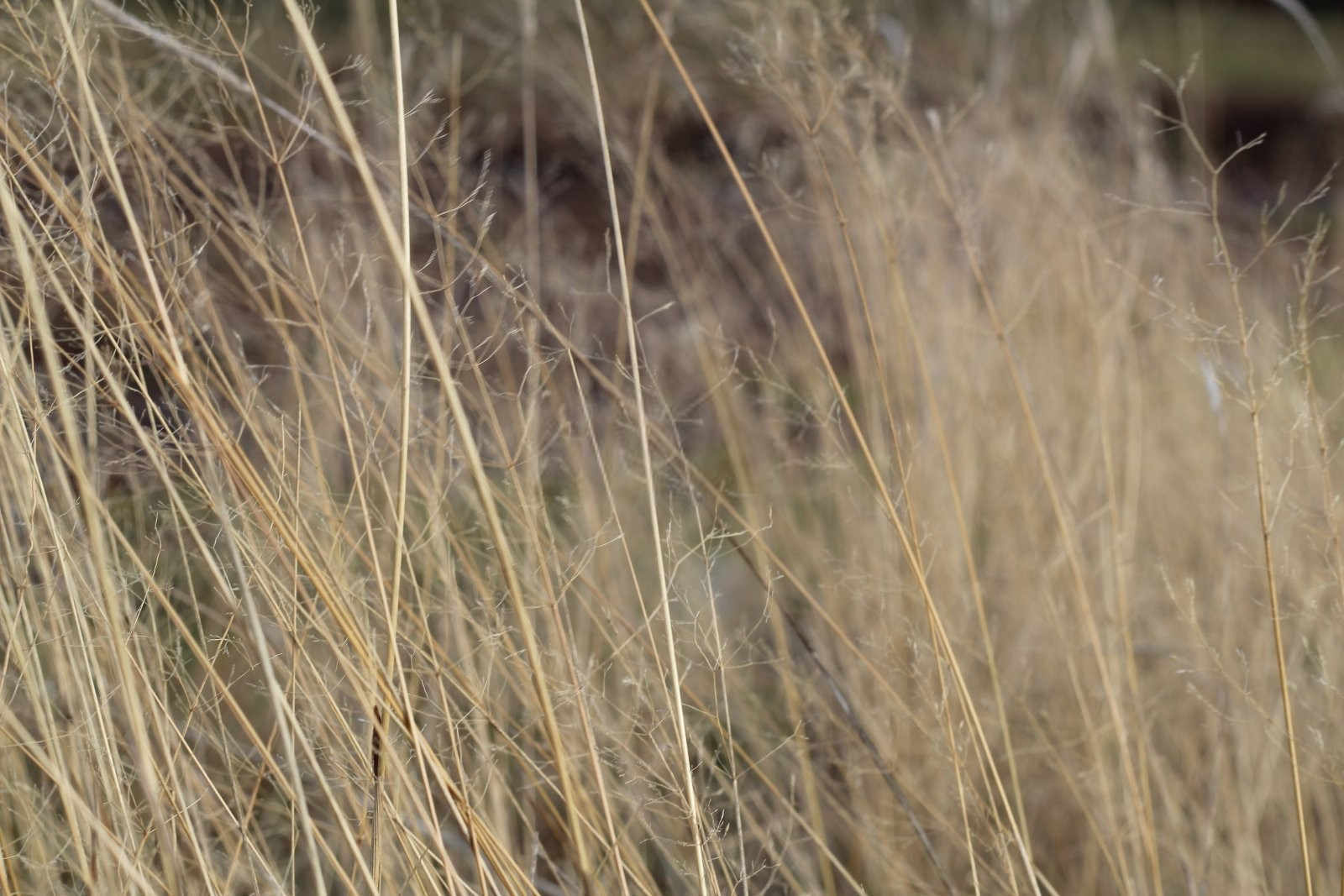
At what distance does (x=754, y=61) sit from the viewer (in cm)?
88

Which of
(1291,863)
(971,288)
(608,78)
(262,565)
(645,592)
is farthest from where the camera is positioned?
(608,78)

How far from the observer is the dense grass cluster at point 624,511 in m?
0.63

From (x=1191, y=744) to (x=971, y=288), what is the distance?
102 centimetres

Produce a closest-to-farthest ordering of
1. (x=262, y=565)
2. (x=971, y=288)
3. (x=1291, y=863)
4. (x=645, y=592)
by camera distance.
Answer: (x=262, y=565)
(x=1291, y=863)
(x=645, y=592)
(x=971, y=288)

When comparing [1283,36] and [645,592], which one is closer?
[645,592]

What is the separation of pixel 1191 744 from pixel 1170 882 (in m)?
0.16

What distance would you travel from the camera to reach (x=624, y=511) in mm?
1536

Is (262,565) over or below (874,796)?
over

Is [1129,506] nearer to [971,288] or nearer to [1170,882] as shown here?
[1170,882]

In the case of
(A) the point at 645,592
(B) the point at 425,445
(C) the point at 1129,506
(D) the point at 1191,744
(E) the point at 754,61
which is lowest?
(A) the point at 645,592

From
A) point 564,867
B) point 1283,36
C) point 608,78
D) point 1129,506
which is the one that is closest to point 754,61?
point 1129,506

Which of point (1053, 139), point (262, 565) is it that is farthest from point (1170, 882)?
point (1053, 139)

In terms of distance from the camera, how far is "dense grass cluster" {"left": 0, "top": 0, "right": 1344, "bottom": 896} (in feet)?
2.08

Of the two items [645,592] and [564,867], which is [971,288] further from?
[564,867]
